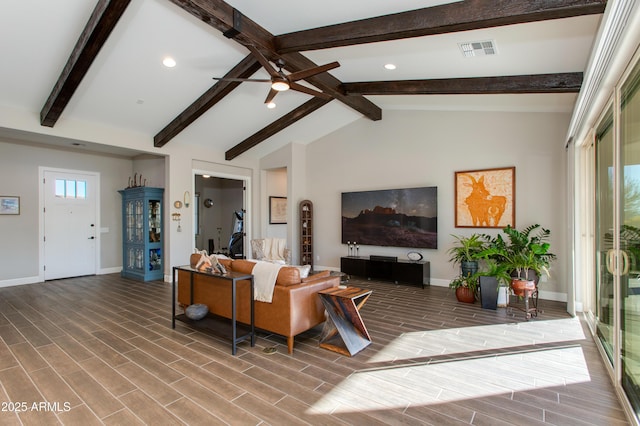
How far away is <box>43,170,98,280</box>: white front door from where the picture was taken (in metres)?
6.75

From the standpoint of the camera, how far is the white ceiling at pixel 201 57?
3.36 m

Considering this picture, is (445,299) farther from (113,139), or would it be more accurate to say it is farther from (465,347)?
(113,139)

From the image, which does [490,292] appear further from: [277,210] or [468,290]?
[277,210]

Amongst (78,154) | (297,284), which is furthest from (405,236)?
(78,154)

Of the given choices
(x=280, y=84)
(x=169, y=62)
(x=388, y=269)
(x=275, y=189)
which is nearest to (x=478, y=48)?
(x=280, y=84)

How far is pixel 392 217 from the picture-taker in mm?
6699

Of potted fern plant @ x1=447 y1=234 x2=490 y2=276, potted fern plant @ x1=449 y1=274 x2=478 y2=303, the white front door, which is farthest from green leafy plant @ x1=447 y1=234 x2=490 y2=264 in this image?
the white front door

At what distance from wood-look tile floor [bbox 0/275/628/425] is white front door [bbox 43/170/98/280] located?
2.88 meters

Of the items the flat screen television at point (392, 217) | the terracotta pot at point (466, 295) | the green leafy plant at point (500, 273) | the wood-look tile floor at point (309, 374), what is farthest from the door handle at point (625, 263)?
the flat screen television at point (392, 217)

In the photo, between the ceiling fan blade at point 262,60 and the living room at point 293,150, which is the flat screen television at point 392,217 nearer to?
the living room at point 293,150

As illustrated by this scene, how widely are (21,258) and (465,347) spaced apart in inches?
314

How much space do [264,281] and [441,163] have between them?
4373 millimetres

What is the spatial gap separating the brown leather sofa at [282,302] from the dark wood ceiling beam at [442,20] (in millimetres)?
2628

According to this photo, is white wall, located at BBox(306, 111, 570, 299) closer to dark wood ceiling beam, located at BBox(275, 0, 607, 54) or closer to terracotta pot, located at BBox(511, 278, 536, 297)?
terracotta pot, located at BBox(511, 278, 536, 297)
